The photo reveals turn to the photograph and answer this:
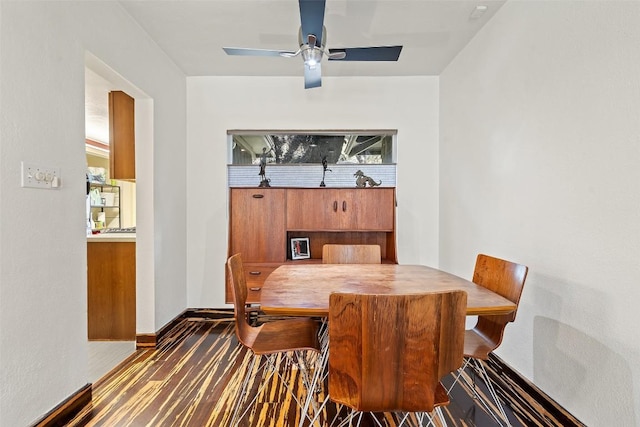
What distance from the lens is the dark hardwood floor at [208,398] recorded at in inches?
64.4

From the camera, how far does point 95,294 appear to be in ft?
8.40

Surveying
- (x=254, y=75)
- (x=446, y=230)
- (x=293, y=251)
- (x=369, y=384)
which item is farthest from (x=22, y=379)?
(x=446, y=230)

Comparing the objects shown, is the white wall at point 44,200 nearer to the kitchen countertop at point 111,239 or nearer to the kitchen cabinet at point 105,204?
the kitchen countertop at point 111,239

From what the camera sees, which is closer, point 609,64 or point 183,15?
point 609,64

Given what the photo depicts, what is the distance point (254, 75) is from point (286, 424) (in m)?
3.15

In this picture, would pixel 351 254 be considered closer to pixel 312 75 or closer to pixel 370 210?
pixel 370 210

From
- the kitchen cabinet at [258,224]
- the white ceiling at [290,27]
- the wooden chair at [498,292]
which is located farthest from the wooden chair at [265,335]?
the white ceiling at [290,27]

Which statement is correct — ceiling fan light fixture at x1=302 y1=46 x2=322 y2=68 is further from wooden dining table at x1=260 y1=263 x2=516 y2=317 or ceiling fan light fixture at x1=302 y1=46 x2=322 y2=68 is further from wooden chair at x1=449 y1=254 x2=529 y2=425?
wooden chair at x1=449 y1=254 x2=529 y2=425

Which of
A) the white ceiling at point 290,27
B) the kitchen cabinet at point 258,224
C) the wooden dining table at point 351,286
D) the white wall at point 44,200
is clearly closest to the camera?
the wooden dining table at point 351,286

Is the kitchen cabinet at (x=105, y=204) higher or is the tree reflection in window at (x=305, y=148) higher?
the tree reflection in window at (x=305, y=148)

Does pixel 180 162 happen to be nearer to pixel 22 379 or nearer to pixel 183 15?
pixel 183 15

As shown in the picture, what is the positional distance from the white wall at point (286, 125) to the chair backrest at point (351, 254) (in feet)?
3.40

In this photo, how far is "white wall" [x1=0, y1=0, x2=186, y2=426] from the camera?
1.33m

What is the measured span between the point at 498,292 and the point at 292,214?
1.90 m
